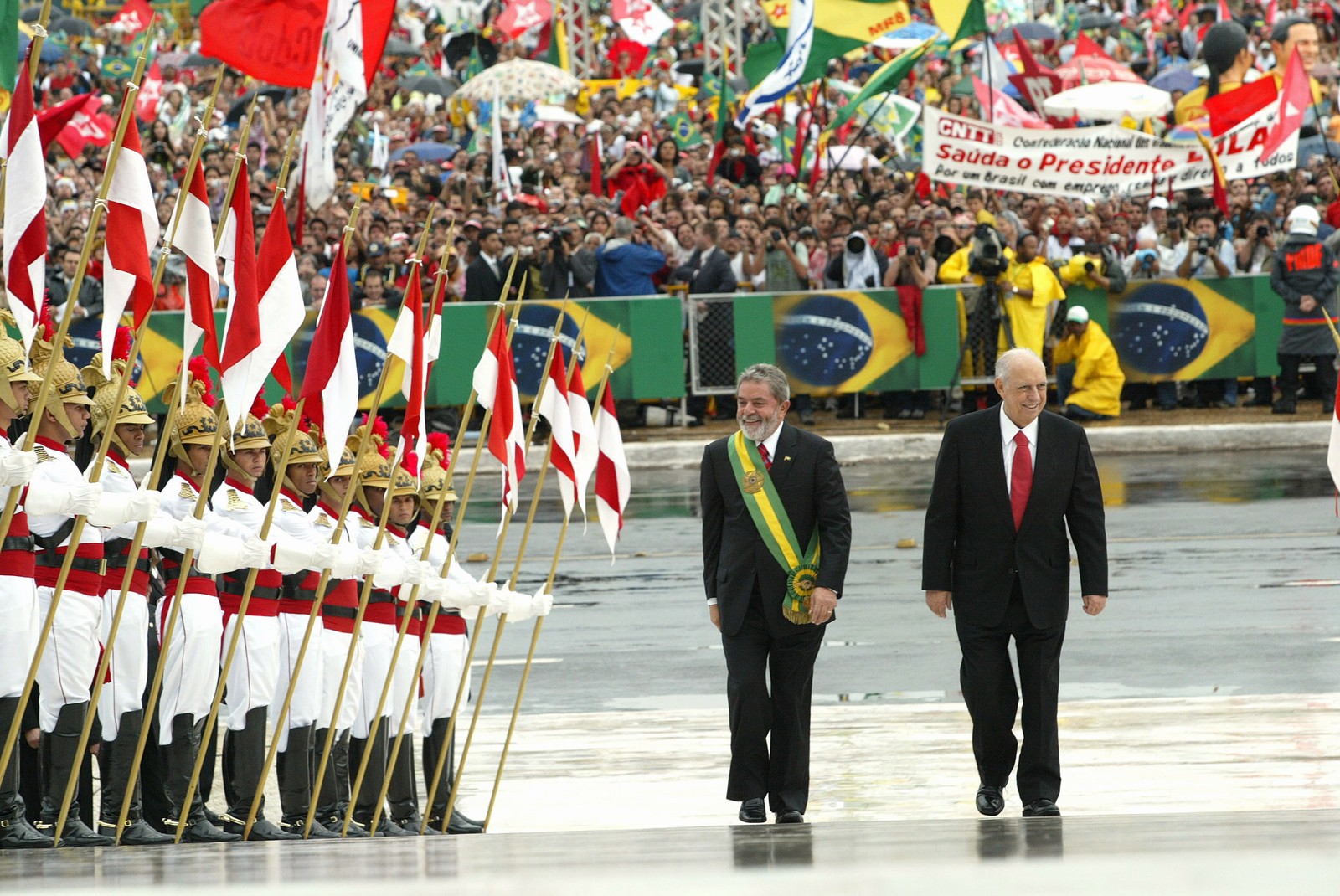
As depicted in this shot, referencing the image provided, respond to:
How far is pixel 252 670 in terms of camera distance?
8.02 metres

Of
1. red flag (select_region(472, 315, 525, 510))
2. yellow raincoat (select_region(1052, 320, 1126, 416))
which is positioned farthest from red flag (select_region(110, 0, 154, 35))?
red flag (select_region(472, 315, 525, 510))

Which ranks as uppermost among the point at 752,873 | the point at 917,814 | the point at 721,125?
the point at 721,125

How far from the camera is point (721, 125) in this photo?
998 inches

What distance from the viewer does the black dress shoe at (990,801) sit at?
7.70m

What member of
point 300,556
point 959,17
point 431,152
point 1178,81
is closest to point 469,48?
point 431,152

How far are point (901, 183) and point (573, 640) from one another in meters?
13.3

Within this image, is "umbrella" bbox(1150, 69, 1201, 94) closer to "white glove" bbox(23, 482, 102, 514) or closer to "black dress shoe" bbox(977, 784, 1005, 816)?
"black dress shoe" bbox(977, 784, 1005, 816)

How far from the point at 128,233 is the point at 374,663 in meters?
2.27

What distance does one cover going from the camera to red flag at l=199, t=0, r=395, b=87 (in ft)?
43.1

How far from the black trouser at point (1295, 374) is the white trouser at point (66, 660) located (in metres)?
15.5

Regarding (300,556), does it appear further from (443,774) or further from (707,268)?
(707,268)

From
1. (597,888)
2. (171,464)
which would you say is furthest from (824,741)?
(597,888)

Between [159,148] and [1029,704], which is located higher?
[159,148]

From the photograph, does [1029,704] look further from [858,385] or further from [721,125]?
[721,125]
